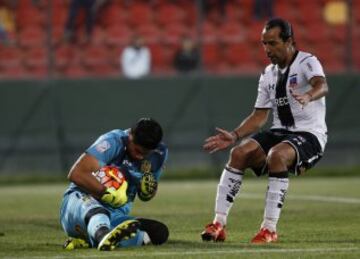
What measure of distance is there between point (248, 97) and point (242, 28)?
1.51 m

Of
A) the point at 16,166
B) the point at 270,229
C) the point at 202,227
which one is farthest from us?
the point at 16,166

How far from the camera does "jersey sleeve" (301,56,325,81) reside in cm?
1045

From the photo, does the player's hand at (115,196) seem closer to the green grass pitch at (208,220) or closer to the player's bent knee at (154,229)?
the player's bent knee at (154,229)

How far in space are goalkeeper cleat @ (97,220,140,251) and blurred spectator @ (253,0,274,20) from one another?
14.8 metres

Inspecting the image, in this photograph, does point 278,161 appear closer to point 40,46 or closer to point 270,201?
point 270,201

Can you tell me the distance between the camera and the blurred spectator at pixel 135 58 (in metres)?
22.4

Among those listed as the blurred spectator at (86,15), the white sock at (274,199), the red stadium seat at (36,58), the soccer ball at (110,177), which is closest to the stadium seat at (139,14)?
the blurred spectator at (86,15)

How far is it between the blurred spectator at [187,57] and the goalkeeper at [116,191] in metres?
12.7

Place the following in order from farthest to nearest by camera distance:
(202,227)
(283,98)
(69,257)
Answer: (202,227), (283,98), (69,257)

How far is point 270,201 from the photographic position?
9977 mm

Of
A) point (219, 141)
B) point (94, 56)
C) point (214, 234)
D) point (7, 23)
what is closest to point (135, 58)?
point (94, 56)

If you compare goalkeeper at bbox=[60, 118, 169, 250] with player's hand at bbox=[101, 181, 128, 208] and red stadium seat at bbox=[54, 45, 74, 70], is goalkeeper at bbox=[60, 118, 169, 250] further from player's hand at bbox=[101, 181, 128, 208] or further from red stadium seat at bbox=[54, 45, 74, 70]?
red stadium seat at bbox=[54, 45, 74, 70]

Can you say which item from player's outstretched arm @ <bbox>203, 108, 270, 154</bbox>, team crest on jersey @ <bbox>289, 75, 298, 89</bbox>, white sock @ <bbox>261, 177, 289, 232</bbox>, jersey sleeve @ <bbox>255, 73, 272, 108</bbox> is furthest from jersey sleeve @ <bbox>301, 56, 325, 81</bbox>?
white sock @ <bbox>261, 177, 289, 232</bbox>

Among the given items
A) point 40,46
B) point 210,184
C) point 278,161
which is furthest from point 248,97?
point 278,161
